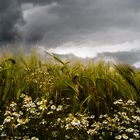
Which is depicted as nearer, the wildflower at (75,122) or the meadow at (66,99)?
the wildflower at (75,122)

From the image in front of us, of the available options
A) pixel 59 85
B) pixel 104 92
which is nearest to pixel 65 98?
pixel 59 85

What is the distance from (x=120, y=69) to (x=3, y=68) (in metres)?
1.64

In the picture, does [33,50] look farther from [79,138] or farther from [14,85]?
[79,138]

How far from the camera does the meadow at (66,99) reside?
483cm

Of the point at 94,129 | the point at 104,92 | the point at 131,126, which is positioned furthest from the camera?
the point at 104,92

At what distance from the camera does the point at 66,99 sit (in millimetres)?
5250

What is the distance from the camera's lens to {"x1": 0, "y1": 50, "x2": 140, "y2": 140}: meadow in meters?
4.83

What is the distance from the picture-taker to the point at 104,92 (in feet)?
18.0

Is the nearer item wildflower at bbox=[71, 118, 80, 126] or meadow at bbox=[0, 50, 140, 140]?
wildflower at bbox=[71, 118, 80, 126]

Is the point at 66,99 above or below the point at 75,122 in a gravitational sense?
above

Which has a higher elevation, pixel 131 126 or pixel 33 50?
pixel 33 50

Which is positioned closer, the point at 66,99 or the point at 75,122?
the point at 75,122

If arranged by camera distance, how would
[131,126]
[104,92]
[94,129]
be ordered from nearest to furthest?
[94,129] < [131,126] < [104,92]

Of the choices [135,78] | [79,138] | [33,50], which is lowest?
[79,138]
